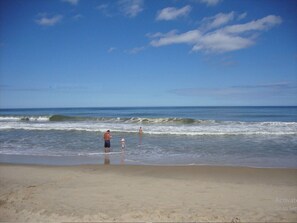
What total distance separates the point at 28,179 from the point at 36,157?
532 cm

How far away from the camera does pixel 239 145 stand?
18734 mm

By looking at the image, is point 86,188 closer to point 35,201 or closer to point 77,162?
point 35,201

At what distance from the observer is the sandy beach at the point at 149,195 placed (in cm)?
642

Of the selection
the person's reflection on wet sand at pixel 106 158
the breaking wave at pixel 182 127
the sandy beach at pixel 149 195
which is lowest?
the person's reflection on wet sand at pixel 106 158

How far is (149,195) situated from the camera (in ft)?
26.2

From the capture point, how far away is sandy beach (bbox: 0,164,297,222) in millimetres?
6418

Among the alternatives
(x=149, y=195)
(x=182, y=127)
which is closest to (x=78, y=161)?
(x=149, y=195)

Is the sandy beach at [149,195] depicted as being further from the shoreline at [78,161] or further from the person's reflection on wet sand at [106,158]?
the person's reflection on wet sand at [106,158]

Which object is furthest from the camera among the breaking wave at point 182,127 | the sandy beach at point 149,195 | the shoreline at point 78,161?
the breaking wave at point 182,127

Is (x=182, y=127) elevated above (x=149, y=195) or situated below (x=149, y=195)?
above

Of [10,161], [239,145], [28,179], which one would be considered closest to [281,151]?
[239,145]

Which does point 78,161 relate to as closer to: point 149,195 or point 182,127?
point 149,195

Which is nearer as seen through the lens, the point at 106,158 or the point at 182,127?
the point at 106,158

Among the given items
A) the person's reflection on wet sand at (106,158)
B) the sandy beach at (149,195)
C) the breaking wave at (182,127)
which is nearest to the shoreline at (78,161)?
the person's reflection on wet sand at (106,158)
